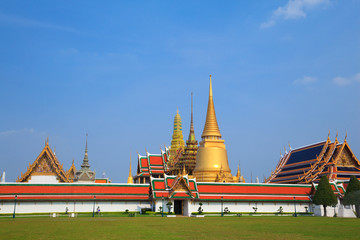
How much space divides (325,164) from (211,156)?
1918 centimetres

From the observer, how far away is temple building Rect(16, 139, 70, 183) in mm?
61219

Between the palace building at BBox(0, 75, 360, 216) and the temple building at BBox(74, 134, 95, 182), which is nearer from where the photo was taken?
the palace building at BBox(0, 75, 360, 216)

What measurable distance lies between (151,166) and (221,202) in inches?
1104

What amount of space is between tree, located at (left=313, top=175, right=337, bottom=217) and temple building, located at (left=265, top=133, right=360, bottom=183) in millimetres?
8642

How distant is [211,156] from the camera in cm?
6656

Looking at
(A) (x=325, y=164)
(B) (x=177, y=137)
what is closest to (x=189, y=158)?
(B) (x=177, y=137)

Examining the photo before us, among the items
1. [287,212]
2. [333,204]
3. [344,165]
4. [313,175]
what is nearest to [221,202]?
[287,212]

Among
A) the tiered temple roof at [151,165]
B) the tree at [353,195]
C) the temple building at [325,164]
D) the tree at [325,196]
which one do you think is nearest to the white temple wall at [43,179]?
the tiered temple roof at [151,165]

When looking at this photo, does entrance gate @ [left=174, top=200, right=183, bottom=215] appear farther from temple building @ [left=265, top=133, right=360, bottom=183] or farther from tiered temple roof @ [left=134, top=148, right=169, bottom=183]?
tiered temple roof @ [left=134, top=148, right=169, bottom=183]

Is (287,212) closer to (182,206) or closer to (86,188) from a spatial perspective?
(182,206)

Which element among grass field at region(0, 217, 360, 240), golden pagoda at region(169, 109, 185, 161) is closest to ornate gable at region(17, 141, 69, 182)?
golden pagoda at region(169, 109, 185, 161)

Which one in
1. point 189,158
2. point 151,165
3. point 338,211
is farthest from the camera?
point 151,165

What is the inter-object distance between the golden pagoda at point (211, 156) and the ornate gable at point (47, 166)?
23255 millimetres

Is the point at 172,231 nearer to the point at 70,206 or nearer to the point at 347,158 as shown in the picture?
the point at 70,206
